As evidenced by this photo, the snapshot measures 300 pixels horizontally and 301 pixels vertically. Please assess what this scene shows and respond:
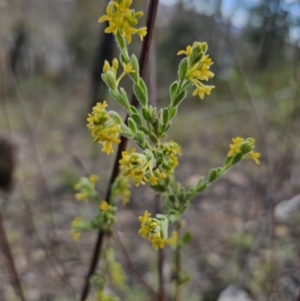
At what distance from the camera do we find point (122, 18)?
0.73 meters

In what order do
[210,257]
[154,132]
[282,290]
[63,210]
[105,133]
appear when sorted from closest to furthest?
[105,133] < [154,132] < [282,290] < [210,257] < [63,210]

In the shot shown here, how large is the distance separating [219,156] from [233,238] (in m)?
2.44

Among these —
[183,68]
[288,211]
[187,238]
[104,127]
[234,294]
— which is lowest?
[234,294]

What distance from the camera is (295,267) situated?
258 cm

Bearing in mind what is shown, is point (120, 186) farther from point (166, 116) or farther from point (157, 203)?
point (157, 203)

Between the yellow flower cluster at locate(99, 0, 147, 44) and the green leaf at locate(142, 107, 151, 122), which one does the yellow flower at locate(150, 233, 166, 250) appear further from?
the yellow flower cluster at locate(99, 0, 147, 44)

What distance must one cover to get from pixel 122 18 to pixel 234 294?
194 cm

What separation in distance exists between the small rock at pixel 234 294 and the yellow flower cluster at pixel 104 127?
1.81m

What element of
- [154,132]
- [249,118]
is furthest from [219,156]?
[154,132]

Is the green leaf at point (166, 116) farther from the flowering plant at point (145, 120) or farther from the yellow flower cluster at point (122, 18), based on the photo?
the yellow flower cluster at point (122, 18)

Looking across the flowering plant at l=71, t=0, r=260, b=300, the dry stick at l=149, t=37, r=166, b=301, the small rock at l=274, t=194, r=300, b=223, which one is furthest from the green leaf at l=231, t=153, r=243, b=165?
the small rock at l=274, t=194, r=300, b=223

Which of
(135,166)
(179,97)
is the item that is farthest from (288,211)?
(135,166)

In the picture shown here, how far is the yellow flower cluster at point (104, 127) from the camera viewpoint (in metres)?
0.65

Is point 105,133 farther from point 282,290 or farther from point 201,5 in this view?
point 201,5
